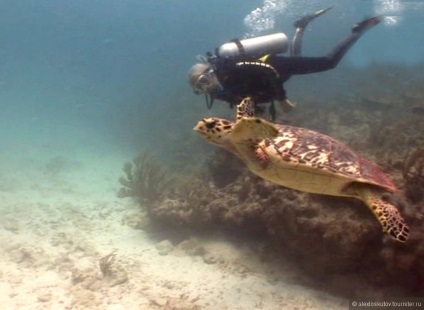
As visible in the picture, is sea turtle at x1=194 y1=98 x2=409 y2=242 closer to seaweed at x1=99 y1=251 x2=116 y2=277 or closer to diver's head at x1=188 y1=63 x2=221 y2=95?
diver's head at x1=188 y1=63 x2=221 y2=95

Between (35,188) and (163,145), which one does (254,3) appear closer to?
(163,145)

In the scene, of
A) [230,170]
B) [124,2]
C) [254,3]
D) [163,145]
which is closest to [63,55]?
[124,2]

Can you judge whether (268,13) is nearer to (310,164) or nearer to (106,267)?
(106,267)

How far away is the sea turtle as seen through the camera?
11.4 feet

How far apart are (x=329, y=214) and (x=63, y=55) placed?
12846 centimetres

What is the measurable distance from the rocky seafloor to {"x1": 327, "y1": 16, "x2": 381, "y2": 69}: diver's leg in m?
1.84

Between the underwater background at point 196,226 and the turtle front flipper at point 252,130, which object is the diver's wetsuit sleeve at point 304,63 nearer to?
the underwater background at point 196,226

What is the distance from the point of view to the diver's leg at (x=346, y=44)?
7132 mm

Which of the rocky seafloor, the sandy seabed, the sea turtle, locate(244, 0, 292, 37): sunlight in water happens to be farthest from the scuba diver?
locate(244, 0, 292, 37): sunlight in water

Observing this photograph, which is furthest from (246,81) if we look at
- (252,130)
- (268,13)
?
(268,13)

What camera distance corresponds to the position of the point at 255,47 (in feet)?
19.6

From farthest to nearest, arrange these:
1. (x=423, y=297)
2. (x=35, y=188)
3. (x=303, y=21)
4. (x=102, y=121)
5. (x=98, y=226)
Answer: (x=102, y=121), (x=35, y=188), (x=303, y=21), (x=98, y=226), (x=423, y=297)

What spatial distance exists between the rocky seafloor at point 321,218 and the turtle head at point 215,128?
208 centimetres

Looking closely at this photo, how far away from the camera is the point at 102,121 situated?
84.2ft
